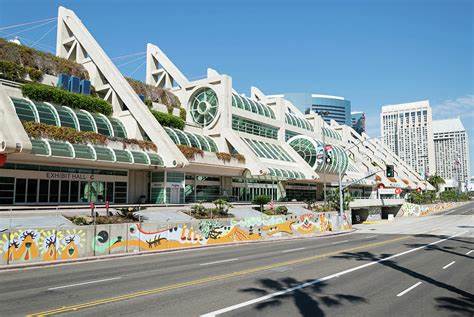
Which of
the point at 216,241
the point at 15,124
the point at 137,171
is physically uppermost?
the point at 15,124

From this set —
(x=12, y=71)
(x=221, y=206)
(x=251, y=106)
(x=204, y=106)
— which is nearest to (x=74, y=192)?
(x=221, y=206)

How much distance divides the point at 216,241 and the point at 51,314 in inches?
814

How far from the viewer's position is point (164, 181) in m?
37.7

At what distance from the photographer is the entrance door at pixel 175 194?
126 feet

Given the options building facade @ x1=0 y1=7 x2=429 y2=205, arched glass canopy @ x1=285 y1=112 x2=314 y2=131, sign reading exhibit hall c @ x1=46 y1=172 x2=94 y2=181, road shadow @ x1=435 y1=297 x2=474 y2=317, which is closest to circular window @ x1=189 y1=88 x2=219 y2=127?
building facade @ x1=0 y1=7 x2=429 y2=205

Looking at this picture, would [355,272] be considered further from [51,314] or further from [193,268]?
[51,314]

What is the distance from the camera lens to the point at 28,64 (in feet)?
125

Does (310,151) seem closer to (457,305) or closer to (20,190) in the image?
(20,190)

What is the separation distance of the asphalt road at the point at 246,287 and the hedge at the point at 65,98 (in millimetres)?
21006

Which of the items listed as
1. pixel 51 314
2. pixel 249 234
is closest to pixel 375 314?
pixel 51 314

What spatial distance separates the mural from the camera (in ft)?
59.8

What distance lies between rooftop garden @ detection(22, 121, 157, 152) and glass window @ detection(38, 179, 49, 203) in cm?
367

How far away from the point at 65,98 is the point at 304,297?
32448 mm

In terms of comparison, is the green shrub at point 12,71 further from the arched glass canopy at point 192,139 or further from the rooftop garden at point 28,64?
the arched glass canopy at point 192,139
